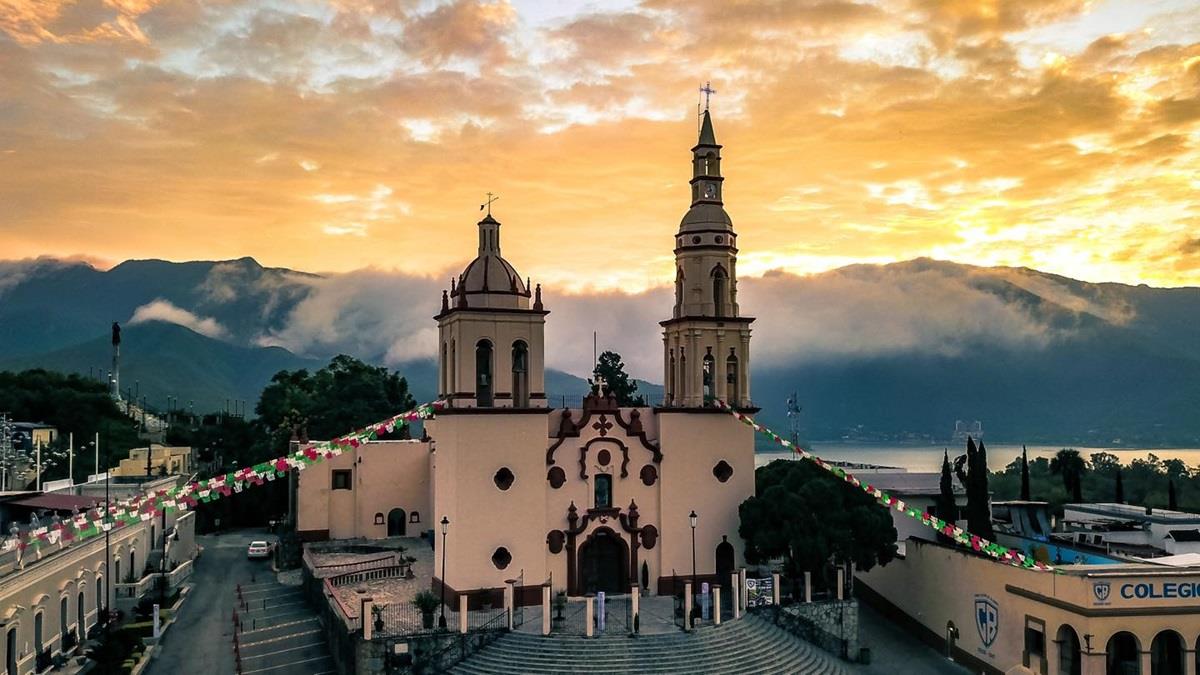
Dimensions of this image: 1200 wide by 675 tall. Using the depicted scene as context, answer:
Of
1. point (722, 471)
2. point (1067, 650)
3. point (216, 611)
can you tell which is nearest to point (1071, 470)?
point (722, 471)

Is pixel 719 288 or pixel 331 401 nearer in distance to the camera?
pixel 719 288

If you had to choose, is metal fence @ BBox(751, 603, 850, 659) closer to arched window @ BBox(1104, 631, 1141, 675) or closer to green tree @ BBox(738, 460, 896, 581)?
green tree @ BBox(738, 460, 896, 581)

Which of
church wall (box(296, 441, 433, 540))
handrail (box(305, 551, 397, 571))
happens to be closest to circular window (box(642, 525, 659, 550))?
handrail (box(305, 551, 397, 571))

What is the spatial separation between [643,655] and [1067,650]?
12.7 m

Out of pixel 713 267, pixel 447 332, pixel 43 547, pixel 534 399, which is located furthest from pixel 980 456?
pixel 43 547

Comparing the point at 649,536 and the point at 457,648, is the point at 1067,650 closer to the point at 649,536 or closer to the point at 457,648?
the point at 649,536

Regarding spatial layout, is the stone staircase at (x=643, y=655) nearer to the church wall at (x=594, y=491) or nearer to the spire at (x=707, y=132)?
the church wall at (x=594, y=491)

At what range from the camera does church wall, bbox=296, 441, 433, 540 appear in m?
46.6

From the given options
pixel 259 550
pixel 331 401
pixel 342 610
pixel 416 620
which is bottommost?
pixel 259 550

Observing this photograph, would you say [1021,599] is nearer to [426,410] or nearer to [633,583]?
[633,583]

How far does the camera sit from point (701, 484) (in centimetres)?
3653

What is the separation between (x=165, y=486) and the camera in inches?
2002

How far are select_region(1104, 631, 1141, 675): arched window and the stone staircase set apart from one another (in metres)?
8.40

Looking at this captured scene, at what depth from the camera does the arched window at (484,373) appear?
34.6m
